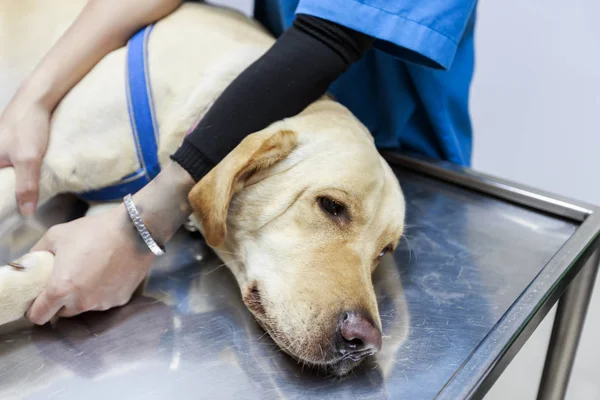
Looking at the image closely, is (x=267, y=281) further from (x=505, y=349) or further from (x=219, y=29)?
(x=219, y=29)

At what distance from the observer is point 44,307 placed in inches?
33.0

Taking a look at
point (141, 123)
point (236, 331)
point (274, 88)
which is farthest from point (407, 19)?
point (236, 331)

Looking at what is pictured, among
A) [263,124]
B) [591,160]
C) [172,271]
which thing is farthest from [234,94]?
[591,160]

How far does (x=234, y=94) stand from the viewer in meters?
0.96

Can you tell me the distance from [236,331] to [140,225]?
0.22 m

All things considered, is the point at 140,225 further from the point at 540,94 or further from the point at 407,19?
the point at 540,94

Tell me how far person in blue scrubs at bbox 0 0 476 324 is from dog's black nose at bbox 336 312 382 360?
324mm

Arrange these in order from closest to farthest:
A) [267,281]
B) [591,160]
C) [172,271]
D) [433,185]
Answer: [267,281] → [172,271] → [433,185] → [591,160]

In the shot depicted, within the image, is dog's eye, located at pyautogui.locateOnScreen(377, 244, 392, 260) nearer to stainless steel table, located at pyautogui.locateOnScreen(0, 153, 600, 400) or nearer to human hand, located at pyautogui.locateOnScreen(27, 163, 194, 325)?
stainless steel table, located at pyautogui.locateOnScreen(0, 153, 600, 400)

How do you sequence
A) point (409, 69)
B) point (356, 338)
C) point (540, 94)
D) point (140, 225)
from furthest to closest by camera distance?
point (540, 94) → point (409, 69) → point (140, 225) → point (356, 338)

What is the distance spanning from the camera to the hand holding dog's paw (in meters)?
0.84

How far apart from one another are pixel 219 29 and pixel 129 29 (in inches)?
6.8

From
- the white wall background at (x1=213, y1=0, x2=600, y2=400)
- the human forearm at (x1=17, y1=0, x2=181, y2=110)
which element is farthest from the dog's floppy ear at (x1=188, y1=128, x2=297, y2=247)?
the white wall background at (x1=213, y1=0, x2=600, y2=400)

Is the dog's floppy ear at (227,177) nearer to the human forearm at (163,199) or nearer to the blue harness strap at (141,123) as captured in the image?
the human forearm at (163,199)
